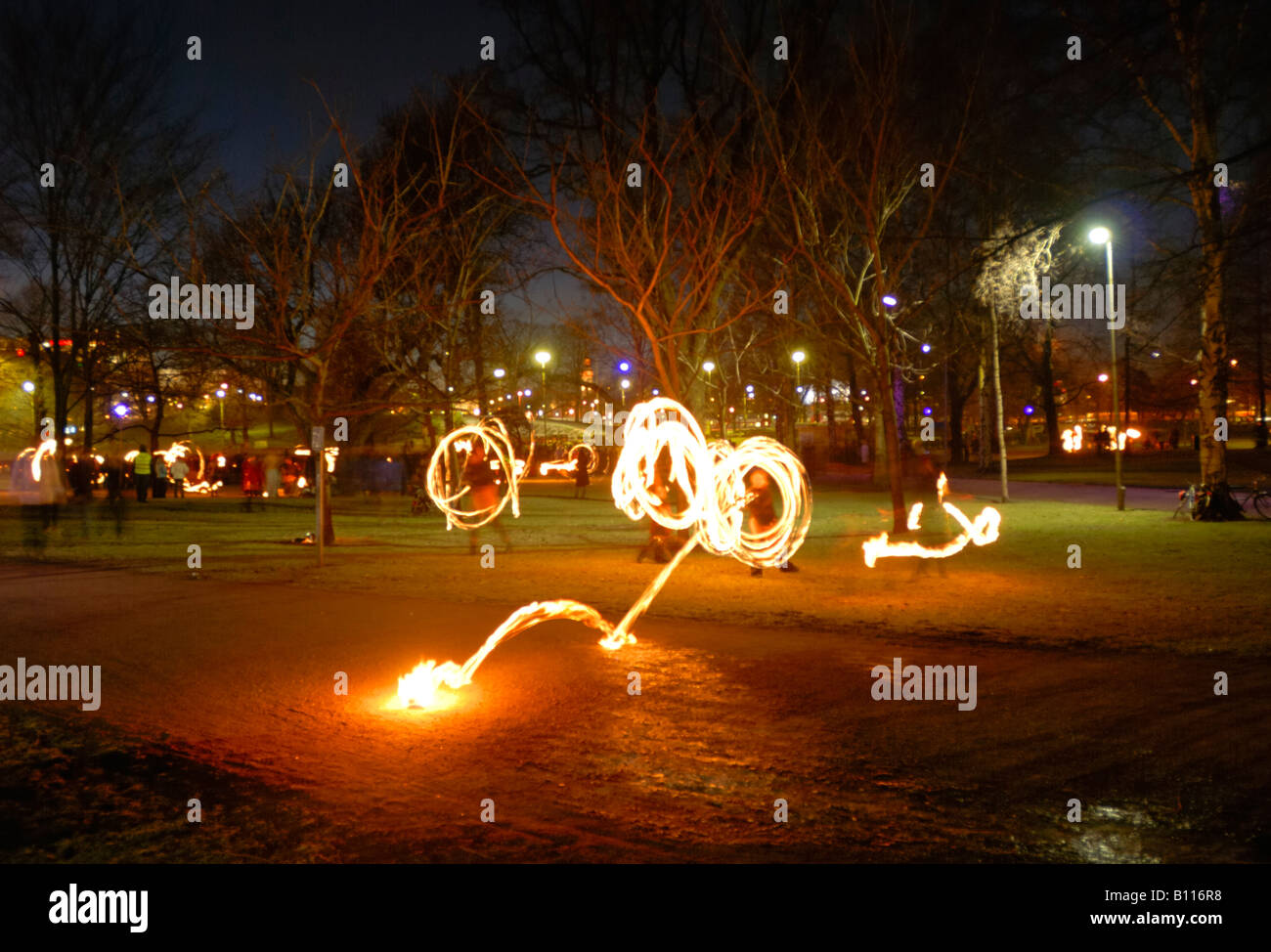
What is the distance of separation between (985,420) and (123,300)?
43.0 metres

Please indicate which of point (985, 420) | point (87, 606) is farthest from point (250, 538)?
point (985, 420)

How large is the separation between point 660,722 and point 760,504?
8419mm

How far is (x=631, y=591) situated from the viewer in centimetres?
1438

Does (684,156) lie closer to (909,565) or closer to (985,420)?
(909,565)

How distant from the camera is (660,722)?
7.79 meters

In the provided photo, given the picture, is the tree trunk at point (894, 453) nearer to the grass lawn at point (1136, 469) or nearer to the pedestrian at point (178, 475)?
the grass lawn at point (1136, 469)

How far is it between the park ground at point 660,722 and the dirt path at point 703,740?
0.10 ft

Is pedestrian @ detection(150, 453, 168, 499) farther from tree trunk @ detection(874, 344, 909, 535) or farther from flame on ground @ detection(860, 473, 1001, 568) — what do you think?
tree trunk @ detection(874, 344, 909, 535)

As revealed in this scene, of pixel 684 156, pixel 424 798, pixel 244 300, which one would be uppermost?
pixel 684 156

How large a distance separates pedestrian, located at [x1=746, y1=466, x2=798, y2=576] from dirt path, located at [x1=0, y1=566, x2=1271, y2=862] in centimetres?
429

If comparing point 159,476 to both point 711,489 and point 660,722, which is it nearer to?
point 711,489

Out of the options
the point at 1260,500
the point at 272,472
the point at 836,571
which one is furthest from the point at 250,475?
the point at 1260,500

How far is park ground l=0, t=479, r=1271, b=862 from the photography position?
18.1 feet

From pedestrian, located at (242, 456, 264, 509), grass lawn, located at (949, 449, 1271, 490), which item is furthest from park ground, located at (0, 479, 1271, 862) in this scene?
grass lawn, located at (949, 449, 1271, 490)
